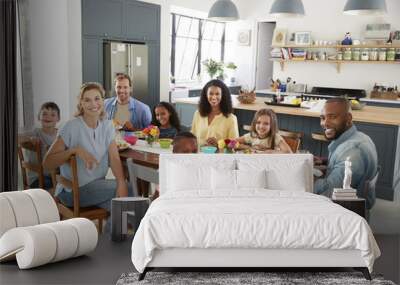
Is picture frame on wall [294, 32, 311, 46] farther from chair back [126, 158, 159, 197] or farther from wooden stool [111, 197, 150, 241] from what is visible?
wooden stool [111, 197, 150, 241]

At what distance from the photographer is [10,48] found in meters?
3.73

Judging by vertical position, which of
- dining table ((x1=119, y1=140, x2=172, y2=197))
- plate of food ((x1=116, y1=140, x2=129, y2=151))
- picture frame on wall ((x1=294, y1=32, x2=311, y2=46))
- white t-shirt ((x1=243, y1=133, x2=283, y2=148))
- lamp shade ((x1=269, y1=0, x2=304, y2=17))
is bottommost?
dining table ((x1=119, y1=140, x2=172, y2=197))

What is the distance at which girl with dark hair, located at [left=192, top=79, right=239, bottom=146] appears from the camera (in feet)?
15.1

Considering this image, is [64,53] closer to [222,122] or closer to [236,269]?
[222,122]

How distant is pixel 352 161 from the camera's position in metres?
3.96

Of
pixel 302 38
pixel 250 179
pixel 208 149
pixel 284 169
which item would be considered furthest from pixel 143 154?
pixel 302 38

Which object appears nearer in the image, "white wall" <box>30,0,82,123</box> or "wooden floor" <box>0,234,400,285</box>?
"wooden floor" <box>0,234,400,285</box>

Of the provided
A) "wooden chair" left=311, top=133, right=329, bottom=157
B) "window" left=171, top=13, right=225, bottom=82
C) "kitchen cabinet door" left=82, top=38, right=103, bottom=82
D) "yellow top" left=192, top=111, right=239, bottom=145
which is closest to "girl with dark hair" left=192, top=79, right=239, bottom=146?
"yellow top" left=192, top=111, right=239, bottom=145

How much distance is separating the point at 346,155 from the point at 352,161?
7cm

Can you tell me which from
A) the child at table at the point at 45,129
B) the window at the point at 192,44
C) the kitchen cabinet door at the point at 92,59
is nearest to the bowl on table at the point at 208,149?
the child at table at the point at 45,129

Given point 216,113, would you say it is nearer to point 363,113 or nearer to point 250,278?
point 363,113

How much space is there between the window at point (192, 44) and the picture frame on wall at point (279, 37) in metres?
1.46

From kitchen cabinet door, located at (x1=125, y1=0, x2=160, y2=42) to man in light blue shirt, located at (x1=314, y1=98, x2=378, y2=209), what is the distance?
4.12m

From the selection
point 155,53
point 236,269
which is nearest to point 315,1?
point 155,53
